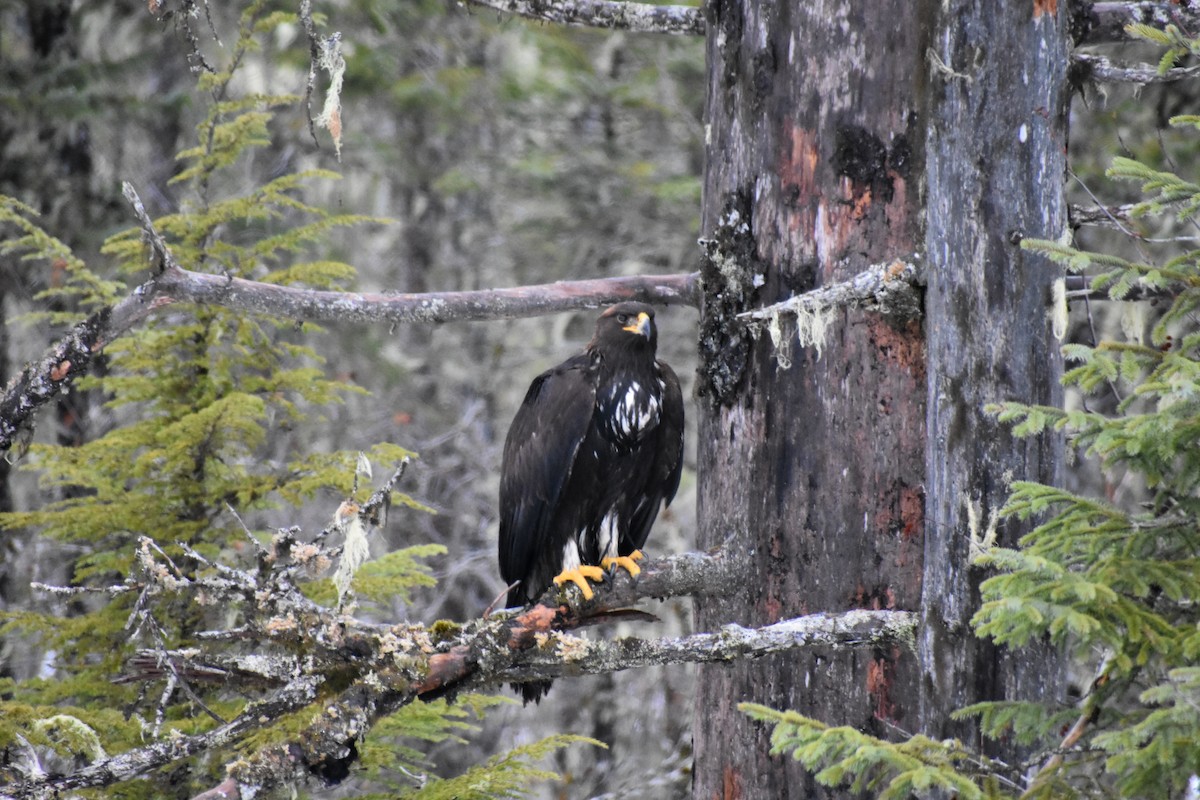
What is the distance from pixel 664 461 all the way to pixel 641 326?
685 mm

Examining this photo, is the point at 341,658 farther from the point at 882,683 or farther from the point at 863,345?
the point at 863,345

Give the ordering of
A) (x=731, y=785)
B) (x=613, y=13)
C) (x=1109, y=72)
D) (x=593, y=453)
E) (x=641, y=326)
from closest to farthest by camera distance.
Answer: (x=1109, y=72), (x=731, y=785), (x=613, y=13), (x=593, y=453), (x=641, y=326)

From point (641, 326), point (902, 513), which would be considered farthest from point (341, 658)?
point (641, 326)

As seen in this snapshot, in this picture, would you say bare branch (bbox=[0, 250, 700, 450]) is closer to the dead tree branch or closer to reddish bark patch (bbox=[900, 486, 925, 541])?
the dead tree branch

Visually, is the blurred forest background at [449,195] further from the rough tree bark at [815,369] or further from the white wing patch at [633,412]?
the rough tree bark at [815,369]

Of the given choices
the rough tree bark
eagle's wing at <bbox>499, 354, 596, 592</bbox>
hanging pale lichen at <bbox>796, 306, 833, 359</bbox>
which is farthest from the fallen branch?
eagle's wing at <bbox>499, 354, 596, 592</bbox>

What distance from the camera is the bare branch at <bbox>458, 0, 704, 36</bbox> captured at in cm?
459

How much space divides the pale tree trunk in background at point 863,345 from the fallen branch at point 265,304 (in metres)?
0.43

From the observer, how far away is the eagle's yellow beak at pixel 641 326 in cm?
587

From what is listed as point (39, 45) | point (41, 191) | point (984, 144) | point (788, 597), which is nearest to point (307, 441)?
point (41, 191)

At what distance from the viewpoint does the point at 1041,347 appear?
3709mm

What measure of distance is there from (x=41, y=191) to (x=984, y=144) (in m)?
7.53

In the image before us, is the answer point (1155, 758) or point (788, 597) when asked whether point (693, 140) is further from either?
point (1155, 758)

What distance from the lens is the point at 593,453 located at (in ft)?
18.7
